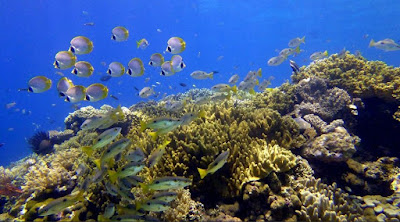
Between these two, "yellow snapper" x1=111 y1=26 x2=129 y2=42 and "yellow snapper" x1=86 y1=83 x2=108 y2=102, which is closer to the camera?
"yellow snapper" x1=86 y1=83 x2=108 y2=102

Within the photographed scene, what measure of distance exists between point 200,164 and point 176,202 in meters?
0.97

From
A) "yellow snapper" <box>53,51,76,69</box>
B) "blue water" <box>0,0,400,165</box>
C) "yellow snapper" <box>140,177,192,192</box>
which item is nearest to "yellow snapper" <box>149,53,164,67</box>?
"yellow snapper" <box>53,51,76,69</box>

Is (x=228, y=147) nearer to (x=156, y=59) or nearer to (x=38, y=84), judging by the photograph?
(x=156, y=59)

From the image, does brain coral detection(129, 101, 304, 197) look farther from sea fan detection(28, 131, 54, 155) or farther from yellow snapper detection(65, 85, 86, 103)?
sea fan detection(28, 131, 54, 155)

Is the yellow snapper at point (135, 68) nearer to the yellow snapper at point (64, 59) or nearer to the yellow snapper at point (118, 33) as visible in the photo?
the yellow snapper at point (118, 33)

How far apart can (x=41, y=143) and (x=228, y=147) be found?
9754 mm

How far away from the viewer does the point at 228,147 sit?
5.28 m

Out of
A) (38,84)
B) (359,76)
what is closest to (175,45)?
(38,84)

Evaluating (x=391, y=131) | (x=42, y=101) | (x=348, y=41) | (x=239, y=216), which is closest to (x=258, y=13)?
(x=348, y=41)

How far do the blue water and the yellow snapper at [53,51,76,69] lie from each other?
48750mm

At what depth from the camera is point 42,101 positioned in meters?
97.0

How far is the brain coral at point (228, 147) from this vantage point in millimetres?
4859

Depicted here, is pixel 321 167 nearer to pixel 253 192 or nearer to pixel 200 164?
pixel 253 192

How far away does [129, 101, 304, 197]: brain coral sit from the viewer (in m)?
4.86
